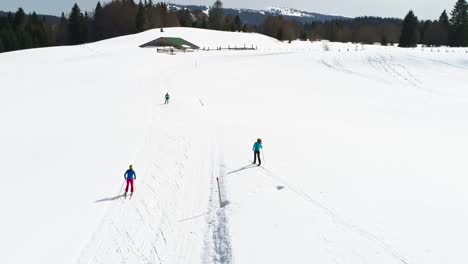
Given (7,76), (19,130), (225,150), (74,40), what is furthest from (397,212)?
(74,40)

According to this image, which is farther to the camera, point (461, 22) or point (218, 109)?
point (461, 22)

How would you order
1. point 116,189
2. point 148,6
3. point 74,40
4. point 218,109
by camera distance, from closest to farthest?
1. point 116,189
2. point 218,109
3. point 74,40
4. point 148,6

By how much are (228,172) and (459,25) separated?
88.3 m

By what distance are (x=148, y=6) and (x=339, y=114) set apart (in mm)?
100335

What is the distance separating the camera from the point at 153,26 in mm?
110000

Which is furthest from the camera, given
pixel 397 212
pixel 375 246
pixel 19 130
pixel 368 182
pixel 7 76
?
pixel 7 76

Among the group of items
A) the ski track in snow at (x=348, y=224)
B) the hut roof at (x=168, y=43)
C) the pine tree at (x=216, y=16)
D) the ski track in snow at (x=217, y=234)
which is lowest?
the ski track in snow at (x=217, y=234)

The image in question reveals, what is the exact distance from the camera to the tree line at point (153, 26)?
291 feet

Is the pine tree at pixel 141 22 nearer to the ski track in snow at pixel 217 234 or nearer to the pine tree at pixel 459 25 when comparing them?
the pine tree at pixel 459 25

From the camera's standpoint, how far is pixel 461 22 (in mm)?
86438

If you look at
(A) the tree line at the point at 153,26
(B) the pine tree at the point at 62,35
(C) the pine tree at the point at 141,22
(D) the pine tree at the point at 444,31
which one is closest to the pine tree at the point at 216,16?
(A) the tree line at the point at 153,26

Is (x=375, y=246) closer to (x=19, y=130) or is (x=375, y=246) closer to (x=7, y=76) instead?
(x=19, y=130)

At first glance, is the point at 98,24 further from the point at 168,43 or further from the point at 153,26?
the point at 168,43

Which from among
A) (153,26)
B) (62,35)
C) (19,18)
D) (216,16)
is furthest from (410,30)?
(19,18)
